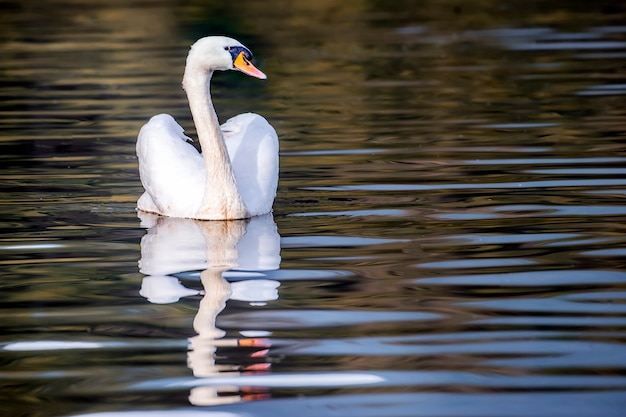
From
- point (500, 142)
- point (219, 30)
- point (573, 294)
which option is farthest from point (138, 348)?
point (219, 30)

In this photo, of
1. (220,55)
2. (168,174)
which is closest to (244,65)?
(220,55)

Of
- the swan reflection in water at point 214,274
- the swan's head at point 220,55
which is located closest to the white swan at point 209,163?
the swan's head at point 220,55

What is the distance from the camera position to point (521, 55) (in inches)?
825

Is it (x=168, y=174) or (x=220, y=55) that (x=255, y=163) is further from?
(x=220, y=55)

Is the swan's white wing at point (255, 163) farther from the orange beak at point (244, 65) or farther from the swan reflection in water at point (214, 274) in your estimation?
the orange beak at point (244, 65)

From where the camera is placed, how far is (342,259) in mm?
8562

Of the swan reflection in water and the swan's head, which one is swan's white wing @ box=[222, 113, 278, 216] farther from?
the swan's head

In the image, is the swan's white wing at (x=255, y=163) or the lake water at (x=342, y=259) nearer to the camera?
the lake water at (x=342, y=259)

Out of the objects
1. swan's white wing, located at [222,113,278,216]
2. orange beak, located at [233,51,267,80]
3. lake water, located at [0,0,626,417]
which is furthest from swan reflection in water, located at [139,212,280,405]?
orange beak, located at [233,51,267,80]

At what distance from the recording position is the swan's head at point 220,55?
10.1 meters

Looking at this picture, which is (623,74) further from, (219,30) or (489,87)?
(219,30)

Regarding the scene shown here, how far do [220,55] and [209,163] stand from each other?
2.45 ft

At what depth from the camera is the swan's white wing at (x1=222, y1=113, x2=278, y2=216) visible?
1016 centimetres

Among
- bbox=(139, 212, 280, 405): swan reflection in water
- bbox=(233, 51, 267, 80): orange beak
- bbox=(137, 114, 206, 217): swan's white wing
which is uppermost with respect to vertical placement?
bbox=(233, 51, 267, 80): orange beak
